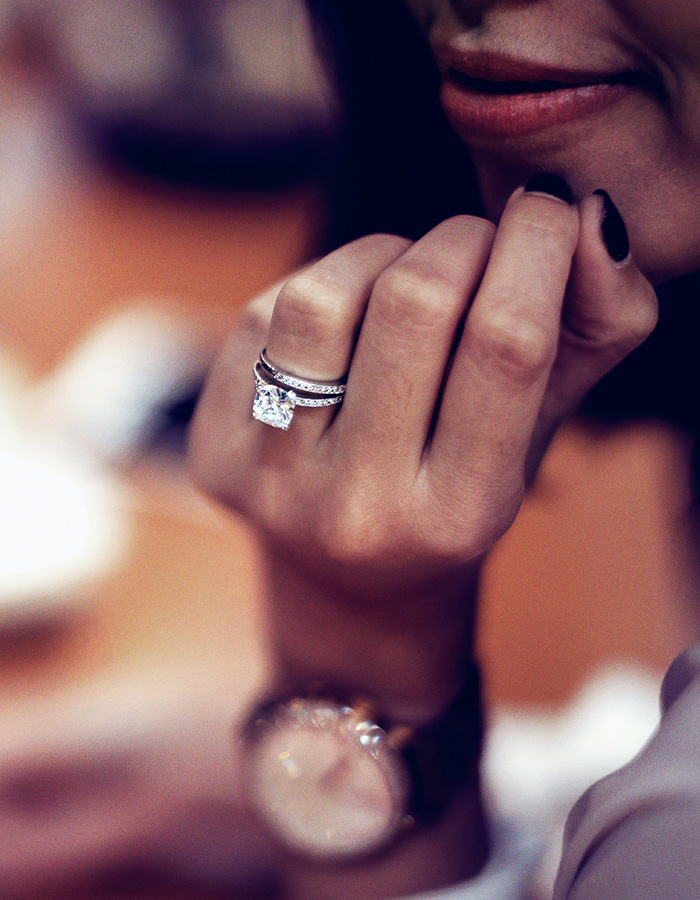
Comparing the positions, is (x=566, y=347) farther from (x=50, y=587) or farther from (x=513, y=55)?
(x=50, y=587)

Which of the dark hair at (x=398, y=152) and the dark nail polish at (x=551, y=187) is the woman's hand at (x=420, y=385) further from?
the dark hair at (x=398, y=152)

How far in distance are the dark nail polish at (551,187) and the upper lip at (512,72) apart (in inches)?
1.8


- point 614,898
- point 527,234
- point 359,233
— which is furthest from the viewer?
point 359,233

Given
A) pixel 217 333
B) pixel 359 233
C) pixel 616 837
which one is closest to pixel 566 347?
pixel 616 837

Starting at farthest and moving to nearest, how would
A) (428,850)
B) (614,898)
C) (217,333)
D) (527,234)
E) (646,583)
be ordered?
(217,333), (646,583), (428,850), (527,234), (614,898)

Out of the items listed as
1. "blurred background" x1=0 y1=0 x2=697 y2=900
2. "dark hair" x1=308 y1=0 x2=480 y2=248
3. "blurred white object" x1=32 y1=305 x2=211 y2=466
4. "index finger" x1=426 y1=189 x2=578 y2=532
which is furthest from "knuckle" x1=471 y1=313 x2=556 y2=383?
"blurred white object" x1=32 y1=305 x2=211 y2=466

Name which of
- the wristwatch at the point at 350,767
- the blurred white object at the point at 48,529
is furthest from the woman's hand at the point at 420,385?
the blurred white object at the point at 48,529

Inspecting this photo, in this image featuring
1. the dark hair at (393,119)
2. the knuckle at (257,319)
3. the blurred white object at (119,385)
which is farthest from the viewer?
the blurred white object at (119,385)

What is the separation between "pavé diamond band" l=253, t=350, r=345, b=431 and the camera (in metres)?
0.35

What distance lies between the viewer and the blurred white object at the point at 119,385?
37.8 inches

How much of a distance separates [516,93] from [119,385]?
789mm

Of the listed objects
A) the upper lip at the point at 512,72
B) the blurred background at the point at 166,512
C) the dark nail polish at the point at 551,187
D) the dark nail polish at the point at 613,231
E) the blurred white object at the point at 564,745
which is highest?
the upper lip at the point at 512,72

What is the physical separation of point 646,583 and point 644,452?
7.3 inches

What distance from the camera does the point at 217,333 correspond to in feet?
3.63
